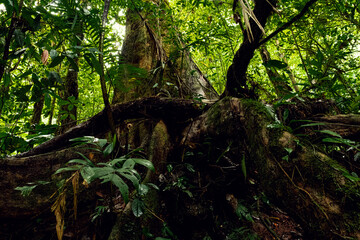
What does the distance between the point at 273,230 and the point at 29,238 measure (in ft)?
6.49

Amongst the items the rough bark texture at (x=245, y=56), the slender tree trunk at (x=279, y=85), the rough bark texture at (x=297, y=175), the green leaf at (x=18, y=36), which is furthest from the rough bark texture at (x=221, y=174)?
the green leaf at (x=18, y=36)

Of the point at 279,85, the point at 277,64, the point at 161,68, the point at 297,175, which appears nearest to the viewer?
the point at 297,175

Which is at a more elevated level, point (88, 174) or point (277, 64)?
point (277, 64)

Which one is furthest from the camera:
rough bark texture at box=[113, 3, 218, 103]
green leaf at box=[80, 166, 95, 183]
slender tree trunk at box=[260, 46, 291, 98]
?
rough bark texture at box=[113, 3, 218, 103]

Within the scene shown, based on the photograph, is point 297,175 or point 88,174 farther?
point 297,175

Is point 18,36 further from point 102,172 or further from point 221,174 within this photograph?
point 221,174

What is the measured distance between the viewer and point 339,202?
955 millimetres

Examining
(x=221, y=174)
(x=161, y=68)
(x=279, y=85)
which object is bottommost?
(x=221, y=174)

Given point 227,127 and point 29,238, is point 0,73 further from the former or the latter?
point 227,127

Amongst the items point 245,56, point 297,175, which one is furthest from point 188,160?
point 245,56

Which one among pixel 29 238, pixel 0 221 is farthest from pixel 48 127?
pixel 29 238

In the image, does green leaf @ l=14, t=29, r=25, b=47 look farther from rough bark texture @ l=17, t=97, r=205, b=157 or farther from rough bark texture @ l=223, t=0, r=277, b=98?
rough bark texture @ l=223, t=0, r=277, b=98

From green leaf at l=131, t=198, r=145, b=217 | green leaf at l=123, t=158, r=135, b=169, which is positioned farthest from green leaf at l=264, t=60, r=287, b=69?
green leaf at l=131, t=198, r=145, b=217

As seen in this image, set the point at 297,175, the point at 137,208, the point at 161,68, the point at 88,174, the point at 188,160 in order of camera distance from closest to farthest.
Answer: the point at 88,174 < the point at 297,175 < the point at 137,208 < the point at 188,160 < the point at 161,68
